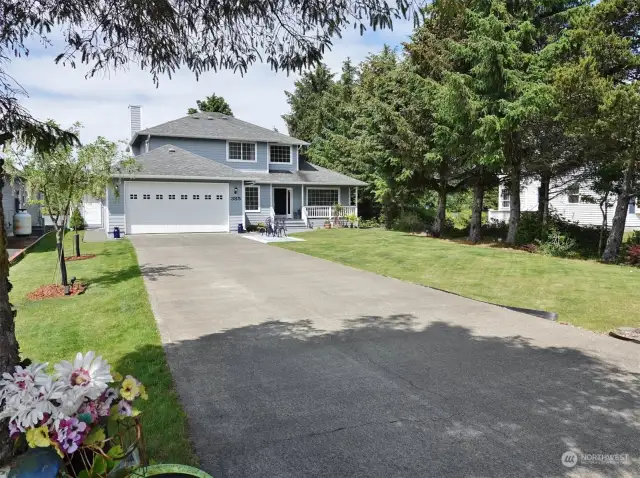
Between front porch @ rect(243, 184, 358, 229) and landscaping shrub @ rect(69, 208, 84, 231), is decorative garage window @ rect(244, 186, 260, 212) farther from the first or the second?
landscaping shrub @ rect(69, 208, 84, 231)

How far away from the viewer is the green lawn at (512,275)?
317 inches

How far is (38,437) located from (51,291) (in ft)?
28.1

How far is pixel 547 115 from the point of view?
15.6m

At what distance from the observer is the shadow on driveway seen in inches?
123

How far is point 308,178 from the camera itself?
28.2m

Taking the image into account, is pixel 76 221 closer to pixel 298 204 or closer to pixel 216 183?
pixel 216 183

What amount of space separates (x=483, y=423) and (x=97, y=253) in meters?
14.6

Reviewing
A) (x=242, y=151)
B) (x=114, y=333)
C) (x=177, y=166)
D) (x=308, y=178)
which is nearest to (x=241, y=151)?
(x=242, y=151)

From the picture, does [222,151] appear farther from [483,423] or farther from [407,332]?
[483,423]

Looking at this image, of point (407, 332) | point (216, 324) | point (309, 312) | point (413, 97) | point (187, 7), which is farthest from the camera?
point (413, 97)

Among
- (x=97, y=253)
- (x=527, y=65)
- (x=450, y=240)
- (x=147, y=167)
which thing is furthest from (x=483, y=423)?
(x=147, y=167)

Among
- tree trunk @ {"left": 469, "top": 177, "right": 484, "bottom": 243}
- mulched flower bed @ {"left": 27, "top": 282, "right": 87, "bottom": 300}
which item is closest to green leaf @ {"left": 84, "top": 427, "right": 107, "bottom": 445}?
mulched flower bed @ {"left": 27, "top": 282, "right": 87, "bottom": 300}

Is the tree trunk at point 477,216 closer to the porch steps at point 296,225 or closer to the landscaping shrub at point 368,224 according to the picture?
the landscaping shrub at point 368,224

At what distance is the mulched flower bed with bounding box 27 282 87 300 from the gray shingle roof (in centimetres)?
1659
